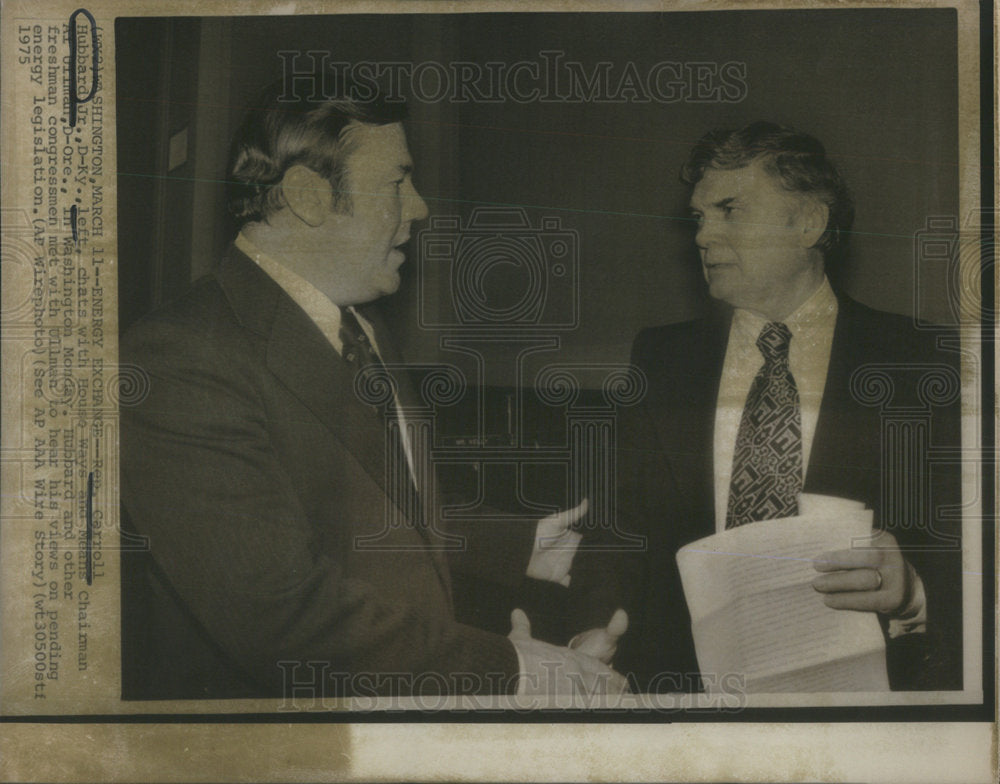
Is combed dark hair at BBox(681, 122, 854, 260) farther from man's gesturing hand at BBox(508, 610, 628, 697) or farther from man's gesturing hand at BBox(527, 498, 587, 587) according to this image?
man's gesturing hand at BBox(508, 610, 628, 697)

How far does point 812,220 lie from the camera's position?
2.86 metres

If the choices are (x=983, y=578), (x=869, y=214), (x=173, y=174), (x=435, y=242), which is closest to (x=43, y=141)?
(x=173, y=174)

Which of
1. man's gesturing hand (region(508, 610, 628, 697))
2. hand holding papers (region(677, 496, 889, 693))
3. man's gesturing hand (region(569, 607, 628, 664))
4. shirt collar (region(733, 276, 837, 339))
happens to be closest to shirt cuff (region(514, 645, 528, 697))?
man's gesturing hand (region(508, 610, 628, 697))

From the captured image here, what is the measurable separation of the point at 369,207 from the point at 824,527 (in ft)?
5.61

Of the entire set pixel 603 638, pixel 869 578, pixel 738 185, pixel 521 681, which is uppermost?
pixel 738 185

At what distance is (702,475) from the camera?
112 inches

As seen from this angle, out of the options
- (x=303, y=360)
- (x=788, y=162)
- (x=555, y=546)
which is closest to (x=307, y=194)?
(x=303, y=360)

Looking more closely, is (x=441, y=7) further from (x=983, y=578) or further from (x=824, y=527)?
(x=983, y=578)

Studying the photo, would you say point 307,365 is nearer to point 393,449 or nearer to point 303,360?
point 303,360

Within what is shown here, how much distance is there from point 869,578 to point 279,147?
2.25 meters

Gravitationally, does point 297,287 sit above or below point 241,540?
above

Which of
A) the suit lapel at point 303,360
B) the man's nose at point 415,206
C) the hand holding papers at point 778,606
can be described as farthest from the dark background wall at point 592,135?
the hand holding papers at point 778,606

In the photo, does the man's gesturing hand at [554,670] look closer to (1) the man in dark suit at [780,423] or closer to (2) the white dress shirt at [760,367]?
(1) the man in dark suit at [780,423]

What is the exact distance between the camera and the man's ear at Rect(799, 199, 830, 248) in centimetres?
286
